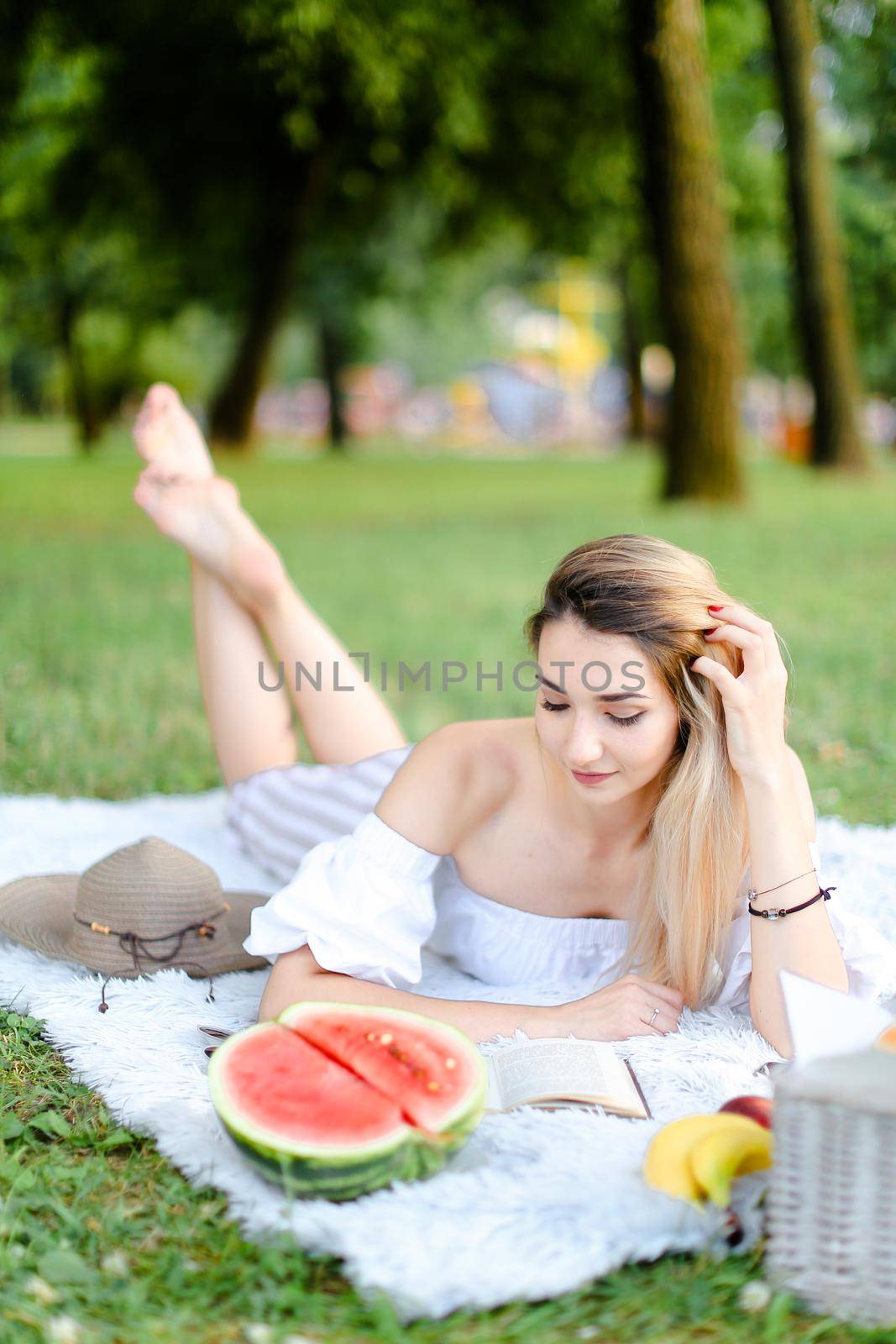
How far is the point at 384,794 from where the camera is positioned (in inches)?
105

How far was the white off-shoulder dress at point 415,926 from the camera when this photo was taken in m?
2.57

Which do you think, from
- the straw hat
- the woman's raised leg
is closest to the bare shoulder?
the straw hat

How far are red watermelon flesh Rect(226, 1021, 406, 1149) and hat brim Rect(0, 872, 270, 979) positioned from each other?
714 mm

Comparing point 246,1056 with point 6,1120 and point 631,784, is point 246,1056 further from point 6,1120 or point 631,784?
point 631,784

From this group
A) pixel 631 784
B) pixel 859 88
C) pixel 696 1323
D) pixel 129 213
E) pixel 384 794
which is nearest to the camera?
pixel 696 1323

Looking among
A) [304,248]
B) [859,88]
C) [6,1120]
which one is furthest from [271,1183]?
[304,248]

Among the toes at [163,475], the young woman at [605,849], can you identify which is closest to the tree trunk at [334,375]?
the toes at [163,475]

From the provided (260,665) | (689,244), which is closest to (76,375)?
(689,244)

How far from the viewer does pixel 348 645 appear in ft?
21.6

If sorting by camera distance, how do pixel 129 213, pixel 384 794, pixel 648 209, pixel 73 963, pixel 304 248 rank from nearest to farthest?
1. pixel 384 794
2. pixel 73 963
3. pixel 648 209
4. pixel 129 213
5. pixel 304 248

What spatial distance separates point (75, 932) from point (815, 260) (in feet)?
30.3

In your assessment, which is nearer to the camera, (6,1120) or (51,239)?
(6,1120)

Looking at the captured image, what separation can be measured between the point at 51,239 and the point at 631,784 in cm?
1686

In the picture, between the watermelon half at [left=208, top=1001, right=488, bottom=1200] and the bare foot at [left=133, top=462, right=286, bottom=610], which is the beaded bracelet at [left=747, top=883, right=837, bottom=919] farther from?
the bare foot at [left=133, top=462, right=286, bottom=610]
